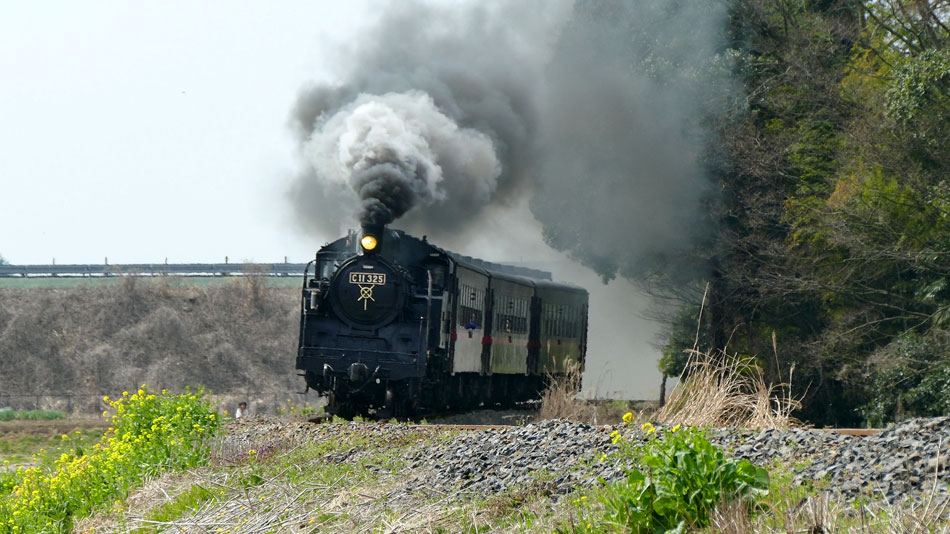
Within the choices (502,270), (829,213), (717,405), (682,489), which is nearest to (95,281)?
(502,270)

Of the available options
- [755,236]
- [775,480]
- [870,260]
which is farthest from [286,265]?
[775,480]

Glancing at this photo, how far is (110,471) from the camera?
10883 mm

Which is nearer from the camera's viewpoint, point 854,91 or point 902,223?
point 902,223

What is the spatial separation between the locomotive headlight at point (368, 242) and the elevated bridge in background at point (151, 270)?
28.8 meters

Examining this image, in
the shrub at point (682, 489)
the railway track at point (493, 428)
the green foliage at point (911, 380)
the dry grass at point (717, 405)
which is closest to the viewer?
the shrub at point (682, 489)

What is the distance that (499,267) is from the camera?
20.9m

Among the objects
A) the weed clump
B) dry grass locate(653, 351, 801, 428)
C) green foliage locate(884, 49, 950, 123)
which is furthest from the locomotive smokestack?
the weed clump

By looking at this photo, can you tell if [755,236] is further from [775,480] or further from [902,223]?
[775,480]

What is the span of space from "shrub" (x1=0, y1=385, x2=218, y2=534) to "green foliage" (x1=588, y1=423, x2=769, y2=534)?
5.96 m

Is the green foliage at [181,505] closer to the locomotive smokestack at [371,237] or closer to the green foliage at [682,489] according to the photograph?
the green foliage at [682,489]

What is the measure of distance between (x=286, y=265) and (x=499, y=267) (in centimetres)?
2662

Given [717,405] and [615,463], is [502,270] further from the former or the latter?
[615,463]

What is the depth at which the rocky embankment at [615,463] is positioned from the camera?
651 centimetres

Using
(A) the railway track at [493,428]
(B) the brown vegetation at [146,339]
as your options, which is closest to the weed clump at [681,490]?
(A) the railway track at [493,428]
